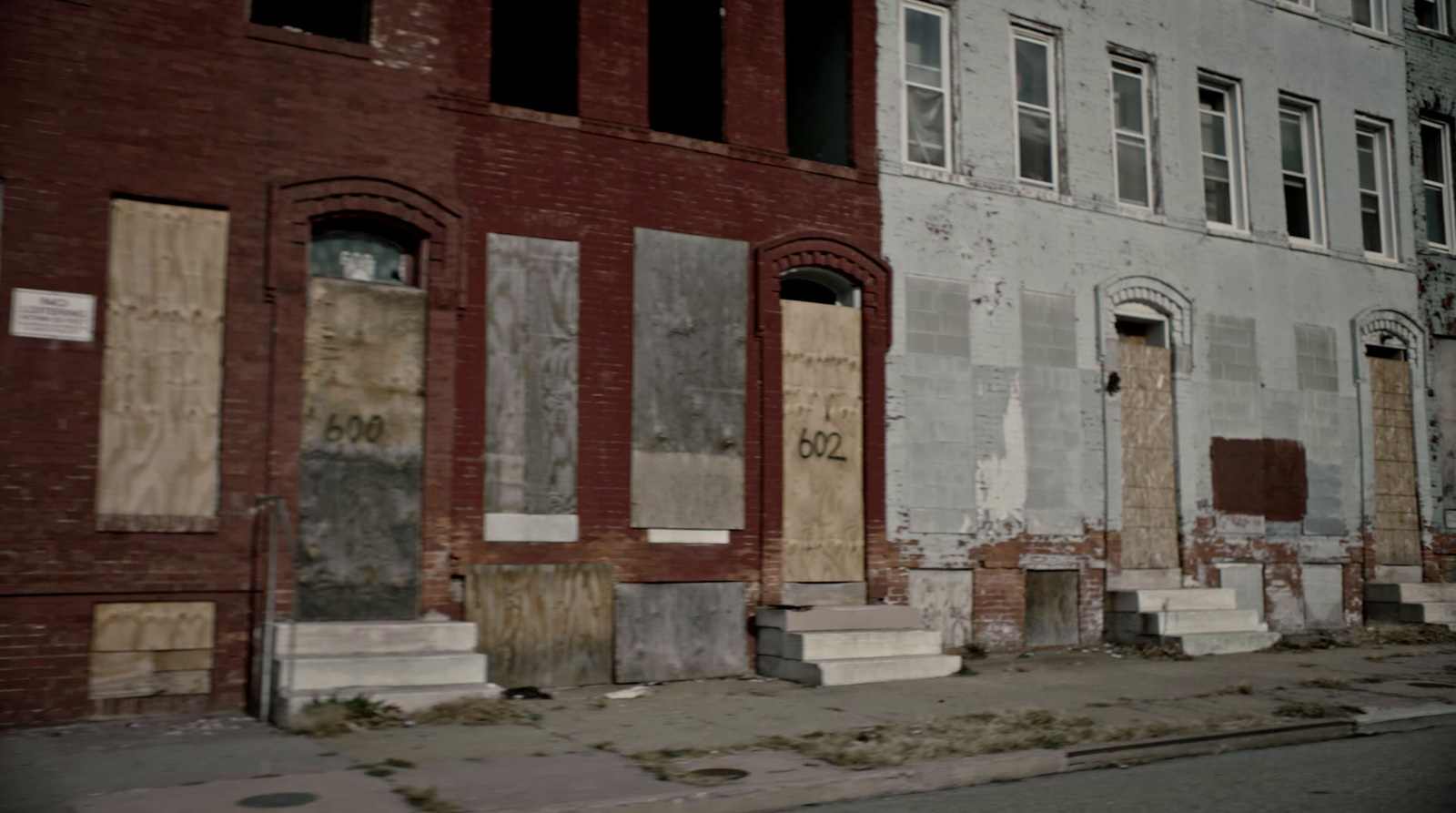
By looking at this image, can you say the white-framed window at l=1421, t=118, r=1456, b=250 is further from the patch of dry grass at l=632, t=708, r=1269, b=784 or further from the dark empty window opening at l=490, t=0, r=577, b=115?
the dark empty window opening at l=490, t=0, r=577, b=115

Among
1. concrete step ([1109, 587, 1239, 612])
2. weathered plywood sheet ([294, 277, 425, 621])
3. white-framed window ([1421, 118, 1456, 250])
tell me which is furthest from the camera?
white-framed window ([1421, 118, 1456, 250])

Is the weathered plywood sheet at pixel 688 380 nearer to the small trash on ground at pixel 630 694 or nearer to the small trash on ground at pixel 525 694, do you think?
the small trash on ground at pixel 630 694

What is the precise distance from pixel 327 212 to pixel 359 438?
78.1 inches

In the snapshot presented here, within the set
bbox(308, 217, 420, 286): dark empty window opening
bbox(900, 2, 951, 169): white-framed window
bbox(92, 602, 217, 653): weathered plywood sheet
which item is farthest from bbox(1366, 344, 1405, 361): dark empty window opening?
bbox(92, 602, 217, 653): weathered plywood sheet

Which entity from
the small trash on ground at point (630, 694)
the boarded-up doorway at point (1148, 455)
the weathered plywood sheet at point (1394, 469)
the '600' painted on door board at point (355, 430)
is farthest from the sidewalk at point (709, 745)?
the weathered plywood sheet at point (1394, 469)

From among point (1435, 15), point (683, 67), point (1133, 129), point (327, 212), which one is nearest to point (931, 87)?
point (683, 67)

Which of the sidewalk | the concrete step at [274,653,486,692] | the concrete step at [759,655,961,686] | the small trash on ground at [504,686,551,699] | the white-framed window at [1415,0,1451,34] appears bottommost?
the sidewalk

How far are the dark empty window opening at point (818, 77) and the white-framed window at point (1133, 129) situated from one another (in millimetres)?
4137

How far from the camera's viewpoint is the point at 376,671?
396 inches

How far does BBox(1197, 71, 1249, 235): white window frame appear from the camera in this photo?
714 inches

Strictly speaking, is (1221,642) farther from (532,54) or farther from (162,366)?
(162,366)

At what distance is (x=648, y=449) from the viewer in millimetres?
12820

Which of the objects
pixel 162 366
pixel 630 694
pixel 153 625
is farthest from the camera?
pixel 630 694

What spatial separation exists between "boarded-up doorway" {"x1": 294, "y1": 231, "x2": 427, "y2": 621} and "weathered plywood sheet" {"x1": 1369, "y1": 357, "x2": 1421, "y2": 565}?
567 inches
